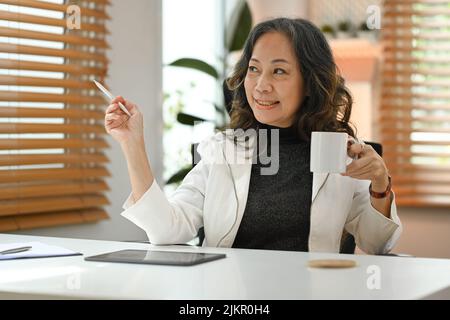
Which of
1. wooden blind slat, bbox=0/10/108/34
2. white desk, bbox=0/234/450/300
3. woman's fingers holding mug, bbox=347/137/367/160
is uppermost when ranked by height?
wooden blind slat, bbox=0/10/108/34

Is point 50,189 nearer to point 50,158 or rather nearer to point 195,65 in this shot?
point 50,158

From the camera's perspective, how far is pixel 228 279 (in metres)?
1.20

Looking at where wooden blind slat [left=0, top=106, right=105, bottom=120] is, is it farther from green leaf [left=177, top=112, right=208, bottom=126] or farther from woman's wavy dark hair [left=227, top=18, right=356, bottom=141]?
woman's wavy dark hair [left=227, top=18, right=356, bottom=141]

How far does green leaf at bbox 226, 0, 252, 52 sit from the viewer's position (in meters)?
3.68

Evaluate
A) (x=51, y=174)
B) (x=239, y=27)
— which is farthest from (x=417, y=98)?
(x=51, y=174)

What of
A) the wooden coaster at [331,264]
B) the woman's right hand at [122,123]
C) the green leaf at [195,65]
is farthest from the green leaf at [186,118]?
the wooden coaster at [331,264]

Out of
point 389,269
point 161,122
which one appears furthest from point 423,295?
point 161,122

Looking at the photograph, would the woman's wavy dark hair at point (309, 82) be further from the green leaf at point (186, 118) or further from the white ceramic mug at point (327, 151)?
the green leaf at point (186, 118)

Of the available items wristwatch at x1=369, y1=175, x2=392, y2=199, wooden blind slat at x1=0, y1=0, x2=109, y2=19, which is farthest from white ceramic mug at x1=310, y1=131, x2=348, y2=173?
wooden blind slat at x1=0, y1=0, x2=109, y2=19

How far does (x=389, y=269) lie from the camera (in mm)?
1318

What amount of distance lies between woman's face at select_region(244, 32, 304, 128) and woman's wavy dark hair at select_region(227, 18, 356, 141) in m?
0.02

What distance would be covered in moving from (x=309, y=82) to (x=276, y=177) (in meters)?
0.27

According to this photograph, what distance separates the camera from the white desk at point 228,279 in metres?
1.08

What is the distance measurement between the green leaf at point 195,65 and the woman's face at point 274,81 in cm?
143
